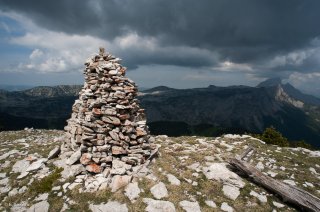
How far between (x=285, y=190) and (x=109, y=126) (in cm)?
1303

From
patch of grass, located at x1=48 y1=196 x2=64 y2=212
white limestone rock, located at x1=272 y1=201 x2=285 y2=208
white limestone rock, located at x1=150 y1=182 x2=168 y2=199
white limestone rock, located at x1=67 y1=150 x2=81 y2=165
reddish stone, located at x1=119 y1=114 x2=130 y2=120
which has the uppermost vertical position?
reddish stone, located at x1=119 y1=114 x2=130 y2=120

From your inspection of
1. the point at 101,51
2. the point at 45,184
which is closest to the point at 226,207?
the point at 45,184

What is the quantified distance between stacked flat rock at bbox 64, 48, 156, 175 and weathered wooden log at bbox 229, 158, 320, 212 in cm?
765

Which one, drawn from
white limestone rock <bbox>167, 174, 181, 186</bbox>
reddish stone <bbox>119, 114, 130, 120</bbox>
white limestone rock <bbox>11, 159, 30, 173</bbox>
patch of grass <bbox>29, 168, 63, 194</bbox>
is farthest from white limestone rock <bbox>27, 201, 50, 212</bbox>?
white limestone rock <bbox>167, 174, 181, 186</bbox>

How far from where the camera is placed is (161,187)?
17406mm

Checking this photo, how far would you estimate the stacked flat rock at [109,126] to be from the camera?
19.6 metres

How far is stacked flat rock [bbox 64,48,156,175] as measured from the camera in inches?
770

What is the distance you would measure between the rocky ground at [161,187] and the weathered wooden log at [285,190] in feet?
1.67

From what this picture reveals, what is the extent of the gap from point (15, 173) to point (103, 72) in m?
10.5

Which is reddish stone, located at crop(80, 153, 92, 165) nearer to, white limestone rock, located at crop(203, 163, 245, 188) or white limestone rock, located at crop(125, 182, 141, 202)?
white limestone rock, located at crop(125, 182, 141, 202)

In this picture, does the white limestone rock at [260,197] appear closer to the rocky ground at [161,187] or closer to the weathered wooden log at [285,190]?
the rocky ground at [161,187]

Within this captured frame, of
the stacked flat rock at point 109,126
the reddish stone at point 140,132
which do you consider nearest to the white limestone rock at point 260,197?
the stacked flat rock at point 109,126

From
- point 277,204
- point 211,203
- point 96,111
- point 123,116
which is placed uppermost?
point 96,111

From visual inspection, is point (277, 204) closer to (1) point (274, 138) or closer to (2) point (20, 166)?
(2) point (20, 166)
